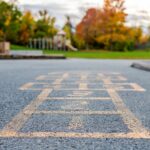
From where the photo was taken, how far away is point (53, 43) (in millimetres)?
61625

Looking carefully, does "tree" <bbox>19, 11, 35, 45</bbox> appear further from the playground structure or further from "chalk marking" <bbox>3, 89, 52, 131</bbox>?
"chalk marking" <bbox>3, 89, 52, 131</bbox>

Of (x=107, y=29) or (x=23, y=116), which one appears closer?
(x=23, y=116)

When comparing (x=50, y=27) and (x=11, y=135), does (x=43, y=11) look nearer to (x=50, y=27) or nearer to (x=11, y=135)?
(x=50, y=27)

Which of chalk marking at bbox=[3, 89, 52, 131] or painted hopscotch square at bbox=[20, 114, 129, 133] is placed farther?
chalk marking at bbox=[3, 89, 52, 131]

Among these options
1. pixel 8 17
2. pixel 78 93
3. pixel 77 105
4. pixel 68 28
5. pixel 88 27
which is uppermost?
pixel 8 17

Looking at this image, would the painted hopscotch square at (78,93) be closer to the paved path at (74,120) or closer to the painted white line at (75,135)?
the paved path at (74,120)

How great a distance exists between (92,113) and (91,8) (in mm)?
63385

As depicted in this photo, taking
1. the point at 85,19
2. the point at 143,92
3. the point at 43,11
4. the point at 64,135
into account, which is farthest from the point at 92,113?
the point at 43,11

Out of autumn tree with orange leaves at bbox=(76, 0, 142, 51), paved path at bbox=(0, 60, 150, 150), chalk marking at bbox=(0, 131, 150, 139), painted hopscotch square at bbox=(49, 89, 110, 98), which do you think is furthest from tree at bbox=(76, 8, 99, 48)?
chalk marking at bbox=(0, 131, 150, 139)

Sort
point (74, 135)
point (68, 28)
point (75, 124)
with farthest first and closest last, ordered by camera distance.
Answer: point (68, 28) < point (75, 124) < point (74, 135)

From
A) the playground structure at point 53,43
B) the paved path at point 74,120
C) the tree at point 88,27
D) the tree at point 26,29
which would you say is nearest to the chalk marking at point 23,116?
the paved path at point 74,120

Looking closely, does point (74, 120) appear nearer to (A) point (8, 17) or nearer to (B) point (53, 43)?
(A) point (8, 17)

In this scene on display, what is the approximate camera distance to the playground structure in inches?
2367

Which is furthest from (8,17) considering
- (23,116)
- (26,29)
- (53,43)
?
(23,116)
